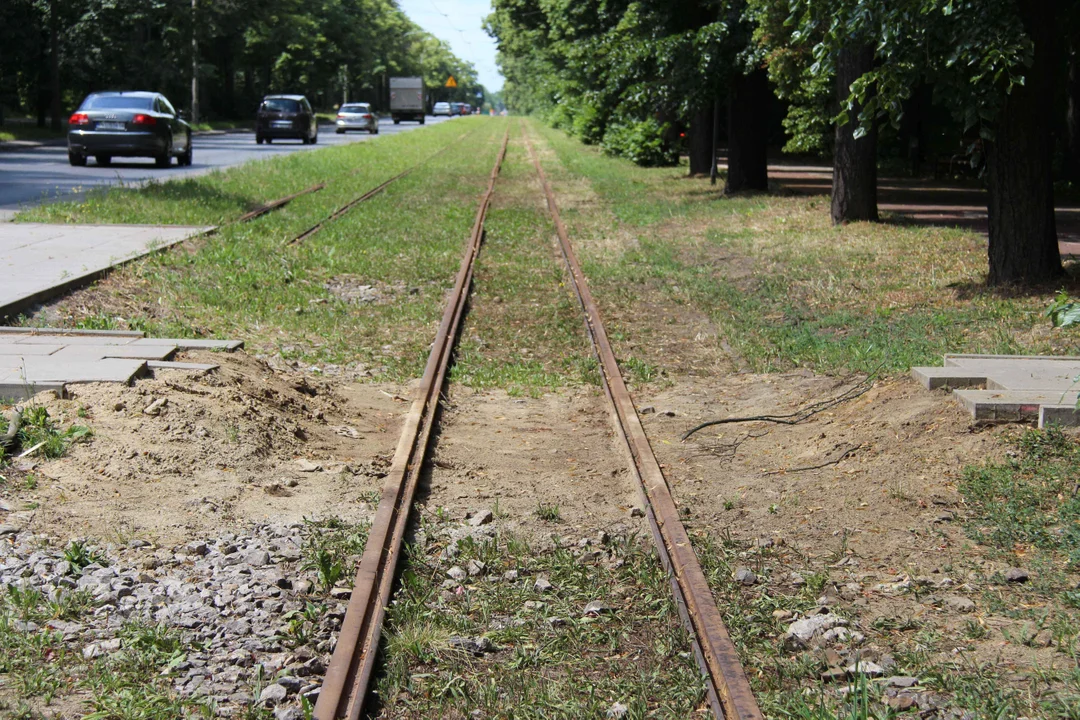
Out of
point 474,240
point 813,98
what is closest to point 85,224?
point 474,240

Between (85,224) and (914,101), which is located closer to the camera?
(85,224)

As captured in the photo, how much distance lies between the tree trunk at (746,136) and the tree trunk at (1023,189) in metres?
11.3

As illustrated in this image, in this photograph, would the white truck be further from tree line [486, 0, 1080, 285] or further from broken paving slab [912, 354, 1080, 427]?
broken paving slab [912, 354, 1080, 427]

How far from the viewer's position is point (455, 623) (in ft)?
14.5

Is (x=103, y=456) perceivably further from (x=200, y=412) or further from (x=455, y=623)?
(x=455, y=623)

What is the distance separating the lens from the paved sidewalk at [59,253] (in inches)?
383

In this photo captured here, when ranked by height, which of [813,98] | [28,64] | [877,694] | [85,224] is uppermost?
[28,64]

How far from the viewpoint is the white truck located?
85625mm

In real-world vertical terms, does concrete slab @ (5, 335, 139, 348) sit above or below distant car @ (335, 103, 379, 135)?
below

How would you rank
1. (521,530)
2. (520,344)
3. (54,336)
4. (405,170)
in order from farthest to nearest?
(405,170) < (520,344) < (54,336) < (521,530)

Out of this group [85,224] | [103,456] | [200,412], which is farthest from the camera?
[85,224]

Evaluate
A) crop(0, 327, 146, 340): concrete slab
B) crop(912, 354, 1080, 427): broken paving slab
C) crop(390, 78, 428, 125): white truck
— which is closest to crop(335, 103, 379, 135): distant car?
crop(390, 78, 428, 125): white truck

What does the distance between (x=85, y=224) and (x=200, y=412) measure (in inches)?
362

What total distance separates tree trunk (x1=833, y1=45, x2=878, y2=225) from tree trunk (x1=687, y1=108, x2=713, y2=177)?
10.5 meters
